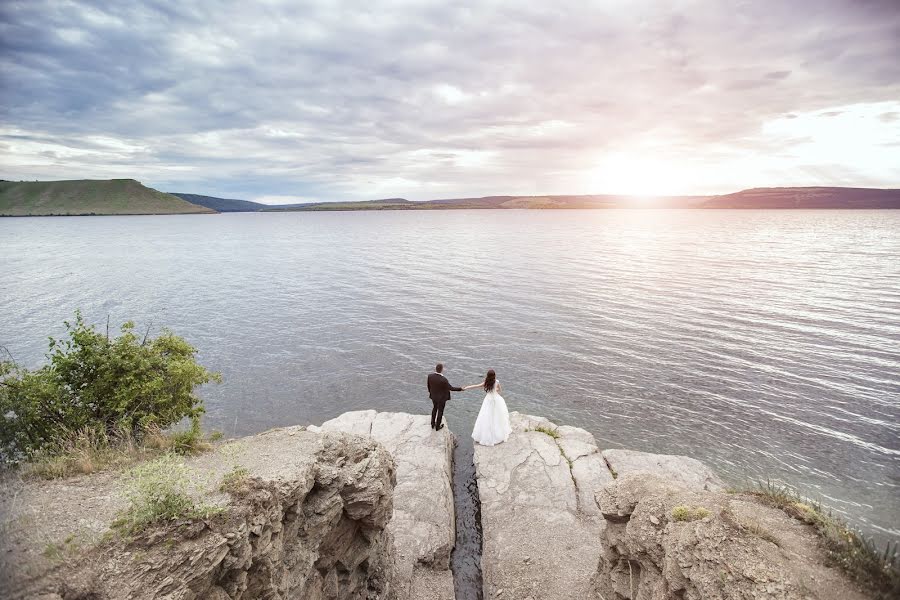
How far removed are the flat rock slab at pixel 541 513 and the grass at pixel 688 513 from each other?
216 inches

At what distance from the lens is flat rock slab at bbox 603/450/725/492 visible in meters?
18.4

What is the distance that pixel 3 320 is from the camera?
39.8 meters

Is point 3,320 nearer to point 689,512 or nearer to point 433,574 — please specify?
point 433,574

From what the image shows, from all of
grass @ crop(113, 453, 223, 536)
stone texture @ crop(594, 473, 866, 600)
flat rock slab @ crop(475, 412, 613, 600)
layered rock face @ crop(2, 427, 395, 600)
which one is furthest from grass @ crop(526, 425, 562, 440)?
grass @ crop(113, 453, 223, 536)

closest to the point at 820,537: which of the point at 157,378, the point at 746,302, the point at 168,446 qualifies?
the point at 168,446

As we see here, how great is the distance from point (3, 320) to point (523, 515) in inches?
1992

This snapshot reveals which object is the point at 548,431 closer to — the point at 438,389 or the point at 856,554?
the point at 438,389

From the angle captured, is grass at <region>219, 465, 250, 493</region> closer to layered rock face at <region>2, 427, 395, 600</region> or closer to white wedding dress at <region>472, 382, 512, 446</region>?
layered rock face at <region>2, 427, 395, 600</region>

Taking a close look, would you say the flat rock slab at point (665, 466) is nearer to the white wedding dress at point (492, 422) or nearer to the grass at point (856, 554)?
the white wedding dress at point (492, 422)

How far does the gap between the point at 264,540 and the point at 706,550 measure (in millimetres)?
8979

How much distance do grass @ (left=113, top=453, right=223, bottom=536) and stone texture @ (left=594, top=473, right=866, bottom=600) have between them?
30.4 feet

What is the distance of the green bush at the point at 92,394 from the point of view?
11.9m

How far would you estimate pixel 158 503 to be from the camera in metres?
7.99

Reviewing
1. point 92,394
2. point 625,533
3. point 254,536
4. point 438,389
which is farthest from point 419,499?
point 92,394
